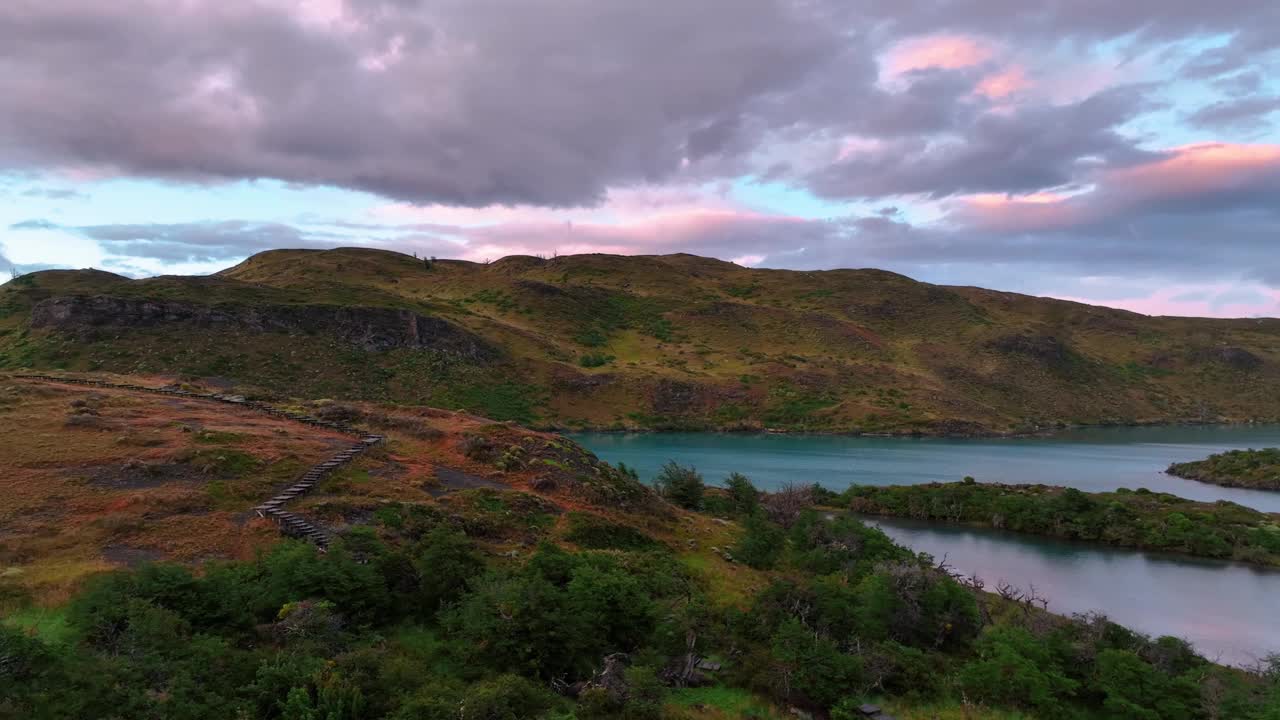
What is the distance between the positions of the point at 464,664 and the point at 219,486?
696 inches

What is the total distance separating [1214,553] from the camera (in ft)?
161

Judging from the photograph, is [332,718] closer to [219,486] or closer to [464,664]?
[464,664]

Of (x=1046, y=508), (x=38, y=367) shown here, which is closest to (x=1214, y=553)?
(x=1046, y=508)

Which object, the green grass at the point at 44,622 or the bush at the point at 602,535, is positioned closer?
the green grass at the point at 44,622

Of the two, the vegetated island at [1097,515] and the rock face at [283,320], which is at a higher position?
the rock face at [283,320]

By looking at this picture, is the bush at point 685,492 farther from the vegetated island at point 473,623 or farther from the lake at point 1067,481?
the lake at point 1067,481

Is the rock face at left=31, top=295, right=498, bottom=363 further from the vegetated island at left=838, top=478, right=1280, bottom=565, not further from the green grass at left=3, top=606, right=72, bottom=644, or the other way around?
the green grass at left=3, top=606, right=72, bottom=644

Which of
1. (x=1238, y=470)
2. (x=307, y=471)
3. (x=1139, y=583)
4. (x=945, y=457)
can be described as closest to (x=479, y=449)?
(x=307, y=471)

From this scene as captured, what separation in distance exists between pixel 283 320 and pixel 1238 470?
5514 inches

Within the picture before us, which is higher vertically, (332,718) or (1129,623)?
(332,718)

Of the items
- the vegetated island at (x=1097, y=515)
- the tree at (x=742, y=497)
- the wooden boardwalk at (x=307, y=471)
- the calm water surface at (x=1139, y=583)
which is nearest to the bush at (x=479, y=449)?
the wooden boardwalk at (x=307, y=471)

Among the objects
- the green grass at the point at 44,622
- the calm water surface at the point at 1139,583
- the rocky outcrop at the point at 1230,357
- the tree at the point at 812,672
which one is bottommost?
the calm water surface at the point at 1139,583

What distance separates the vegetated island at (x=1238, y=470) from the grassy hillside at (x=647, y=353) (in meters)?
39.0

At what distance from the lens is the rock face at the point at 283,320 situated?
98.6 meters
